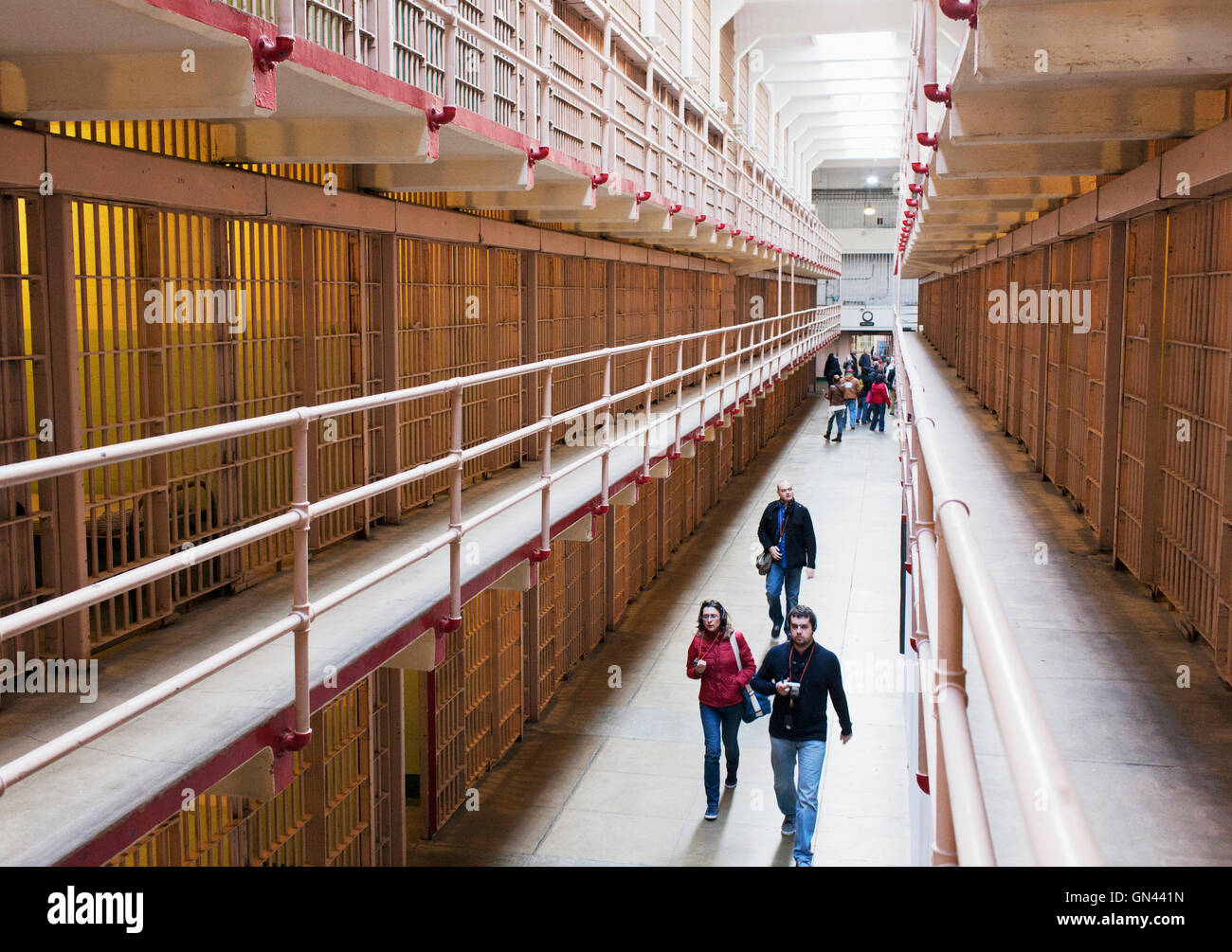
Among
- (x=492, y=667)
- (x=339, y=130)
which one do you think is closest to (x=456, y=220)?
(x=339, y=130)

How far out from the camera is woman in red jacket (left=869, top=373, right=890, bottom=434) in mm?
24594

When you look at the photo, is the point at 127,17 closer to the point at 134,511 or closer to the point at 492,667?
the point at 134,511

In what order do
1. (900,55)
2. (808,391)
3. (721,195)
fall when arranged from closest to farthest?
(721,195)
(900,55)
(808,391)

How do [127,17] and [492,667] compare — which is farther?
[492,667]

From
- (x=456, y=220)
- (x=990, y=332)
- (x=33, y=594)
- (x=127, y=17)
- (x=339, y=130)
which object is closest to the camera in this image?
(x=127, y=17)

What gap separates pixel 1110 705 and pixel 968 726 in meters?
2.88

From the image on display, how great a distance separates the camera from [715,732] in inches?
311

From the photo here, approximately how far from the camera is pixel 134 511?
4988 mm

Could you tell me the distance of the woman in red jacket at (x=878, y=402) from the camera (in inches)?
968

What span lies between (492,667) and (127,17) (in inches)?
262

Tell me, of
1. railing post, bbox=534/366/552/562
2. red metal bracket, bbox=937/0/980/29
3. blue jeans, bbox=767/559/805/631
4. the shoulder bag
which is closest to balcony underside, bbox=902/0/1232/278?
red metal bracket, bbox=937/0/980/29

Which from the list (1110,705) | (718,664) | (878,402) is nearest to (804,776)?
(718,664)

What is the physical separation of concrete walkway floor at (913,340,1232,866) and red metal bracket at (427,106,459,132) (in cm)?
261

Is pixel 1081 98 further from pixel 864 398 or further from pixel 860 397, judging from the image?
pixel 864 398
